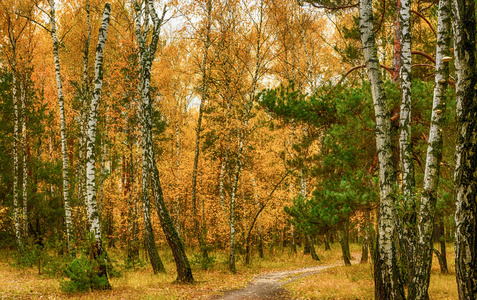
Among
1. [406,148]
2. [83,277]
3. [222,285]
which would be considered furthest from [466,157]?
[222,285]

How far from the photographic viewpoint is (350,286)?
32.5 feet

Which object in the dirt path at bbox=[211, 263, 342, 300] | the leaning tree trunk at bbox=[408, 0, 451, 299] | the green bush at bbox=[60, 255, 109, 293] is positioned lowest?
the dirt path at bbox=[211, 263, 342, 300]

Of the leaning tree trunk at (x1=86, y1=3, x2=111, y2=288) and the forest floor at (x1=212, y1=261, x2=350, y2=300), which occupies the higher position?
the leaning tree trunk at (x1=86, y1=3, x2=111, y2=288)

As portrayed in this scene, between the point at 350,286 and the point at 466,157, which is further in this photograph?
the point at 350,286

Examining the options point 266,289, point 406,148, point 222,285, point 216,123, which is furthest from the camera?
point 216,123

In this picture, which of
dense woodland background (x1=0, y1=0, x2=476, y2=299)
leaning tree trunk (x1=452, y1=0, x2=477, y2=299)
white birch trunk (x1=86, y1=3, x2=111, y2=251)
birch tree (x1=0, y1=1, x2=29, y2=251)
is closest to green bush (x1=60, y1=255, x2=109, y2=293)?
dense woodland background (x1=0, y1=0, x2=476, y2=299)

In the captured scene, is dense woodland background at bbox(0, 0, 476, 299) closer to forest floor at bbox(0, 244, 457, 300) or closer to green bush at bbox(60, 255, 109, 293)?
green bush at bbox(60, 255, 109, 293)

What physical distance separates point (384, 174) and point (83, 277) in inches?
284

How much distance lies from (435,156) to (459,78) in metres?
2.14

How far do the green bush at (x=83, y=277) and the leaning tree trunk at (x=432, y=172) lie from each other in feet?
22.9

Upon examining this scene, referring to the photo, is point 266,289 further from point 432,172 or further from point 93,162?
point 432,172

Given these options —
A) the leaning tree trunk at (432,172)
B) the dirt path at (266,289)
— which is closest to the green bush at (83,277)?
→ the dirt path at (266,289)

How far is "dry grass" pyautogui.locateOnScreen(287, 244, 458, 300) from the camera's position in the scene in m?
8.93

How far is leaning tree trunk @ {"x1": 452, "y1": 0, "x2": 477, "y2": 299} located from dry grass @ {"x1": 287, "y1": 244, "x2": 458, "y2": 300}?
21.4 ft
